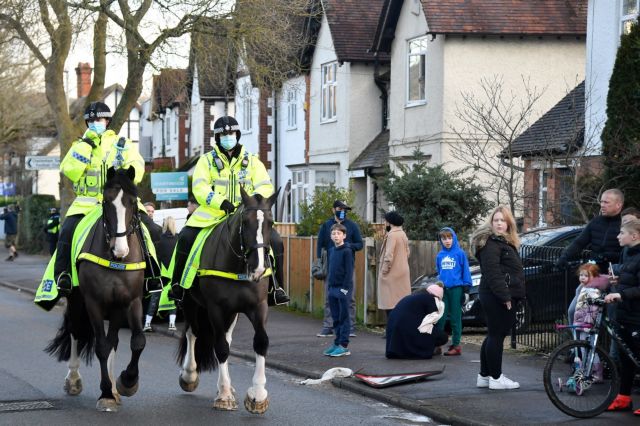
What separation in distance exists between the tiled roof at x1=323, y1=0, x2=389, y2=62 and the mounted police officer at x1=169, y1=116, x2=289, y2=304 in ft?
74.0

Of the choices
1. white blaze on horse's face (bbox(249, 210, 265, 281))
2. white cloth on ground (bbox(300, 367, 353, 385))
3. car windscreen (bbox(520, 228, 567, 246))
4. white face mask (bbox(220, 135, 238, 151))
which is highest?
white face mask (bbox(220, 135, 238, 151))

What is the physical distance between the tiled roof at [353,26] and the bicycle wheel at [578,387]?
943 inches

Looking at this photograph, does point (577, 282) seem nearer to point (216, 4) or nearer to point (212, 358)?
point (212, 358)

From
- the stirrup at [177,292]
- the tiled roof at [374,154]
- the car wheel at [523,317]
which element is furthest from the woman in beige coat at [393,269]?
the tiled roof at [374,154]

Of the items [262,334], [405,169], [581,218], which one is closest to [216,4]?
[405,169]

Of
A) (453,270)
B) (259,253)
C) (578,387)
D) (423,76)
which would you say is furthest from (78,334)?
(423,76)

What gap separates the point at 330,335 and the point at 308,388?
15.9 feet

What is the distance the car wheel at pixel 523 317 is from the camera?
48.6 ft

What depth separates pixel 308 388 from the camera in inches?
488

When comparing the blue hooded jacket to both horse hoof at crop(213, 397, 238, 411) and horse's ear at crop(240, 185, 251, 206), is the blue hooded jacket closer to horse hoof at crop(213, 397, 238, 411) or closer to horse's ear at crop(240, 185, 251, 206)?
horse hoof at crop(213, 397, 238, 411)

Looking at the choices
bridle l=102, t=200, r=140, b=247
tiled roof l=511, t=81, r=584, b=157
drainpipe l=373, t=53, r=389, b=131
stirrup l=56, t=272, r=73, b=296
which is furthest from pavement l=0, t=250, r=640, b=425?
drainpipe l=373, t=53, r=389, b=131

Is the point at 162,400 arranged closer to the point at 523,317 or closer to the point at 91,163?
the point at 91,163

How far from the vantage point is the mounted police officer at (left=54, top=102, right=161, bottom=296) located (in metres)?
11.2

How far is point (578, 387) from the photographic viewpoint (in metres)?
10.1
